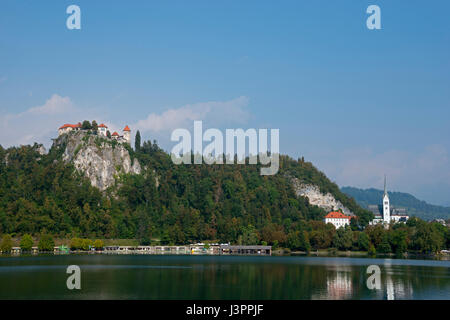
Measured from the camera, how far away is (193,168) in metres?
179

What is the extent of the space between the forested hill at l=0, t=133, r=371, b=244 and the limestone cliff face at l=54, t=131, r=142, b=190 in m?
2.28

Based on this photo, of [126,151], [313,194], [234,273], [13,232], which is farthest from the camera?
[313,194]

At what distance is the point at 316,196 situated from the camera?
7603 inches

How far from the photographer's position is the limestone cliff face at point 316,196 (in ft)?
626

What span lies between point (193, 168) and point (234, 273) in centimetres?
12337

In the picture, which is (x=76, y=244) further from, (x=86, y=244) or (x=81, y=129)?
(x=81, y=129)

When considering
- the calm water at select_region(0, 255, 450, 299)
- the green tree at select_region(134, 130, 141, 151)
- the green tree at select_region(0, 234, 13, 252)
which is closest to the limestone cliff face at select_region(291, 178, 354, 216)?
the green tree at select_region(134, 130, 141, 151)

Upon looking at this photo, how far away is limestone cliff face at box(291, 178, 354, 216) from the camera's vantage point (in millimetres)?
190750

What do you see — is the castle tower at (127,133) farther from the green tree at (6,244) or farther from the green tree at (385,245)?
the green tree at (385,245)

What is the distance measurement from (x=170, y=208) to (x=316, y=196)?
212 feet

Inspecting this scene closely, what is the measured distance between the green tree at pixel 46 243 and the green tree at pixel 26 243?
2.07m
